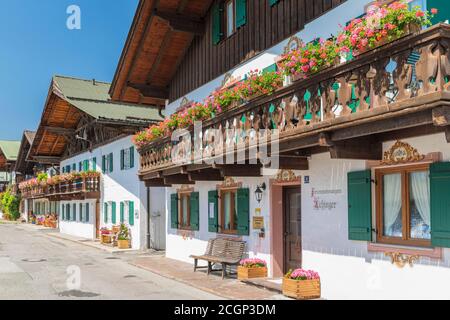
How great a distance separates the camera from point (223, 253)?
14500 millimetres

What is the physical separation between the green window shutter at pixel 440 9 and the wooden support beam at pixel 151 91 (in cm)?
1291

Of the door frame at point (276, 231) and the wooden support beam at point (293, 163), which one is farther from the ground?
the wooden support beam at point (293, 163)

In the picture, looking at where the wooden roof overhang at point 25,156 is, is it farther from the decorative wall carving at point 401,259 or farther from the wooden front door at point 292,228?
the decorative wall carving at point 401,259

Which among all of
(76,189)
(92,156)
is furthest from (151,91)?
(92,156)

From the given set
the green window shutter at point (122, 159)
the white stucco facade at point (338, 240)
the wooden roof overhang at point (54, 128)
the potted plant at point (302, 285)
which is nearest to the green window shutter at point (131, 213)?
the green window shutter at point (122, 159)

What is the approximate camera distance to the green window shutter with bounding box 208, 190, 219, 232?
1560cm

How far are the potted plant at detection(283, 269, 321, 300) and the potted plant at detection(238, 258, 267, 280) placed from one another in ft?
6.92

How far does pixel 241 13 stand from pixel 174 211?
7482 millimetres

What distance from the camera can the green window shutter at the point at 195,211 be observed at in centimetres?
1697

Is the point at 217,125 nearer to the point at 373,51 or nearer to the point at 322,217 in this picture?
the point at 322,217

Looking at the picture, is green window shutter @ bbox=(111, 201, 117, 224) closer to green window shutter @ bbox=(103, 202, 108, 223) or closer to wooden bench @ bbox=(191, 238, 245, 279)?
green window shutter @ bbox=(103, 202, 108, 223)

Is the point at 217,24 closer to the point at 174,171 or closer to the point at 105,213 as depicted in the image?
the point at 174,171

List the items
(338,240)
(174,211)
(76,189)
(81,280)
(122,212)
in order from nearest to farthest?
(338,240) < (81,280) < (174,211) < (122,212) < (76,189)

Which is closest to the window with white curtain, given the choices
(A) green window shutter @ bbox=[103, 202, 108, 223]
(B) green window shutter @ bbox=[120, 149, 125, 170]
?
(B) green window shutter @ bbox=[120, 149, 125, 170]
